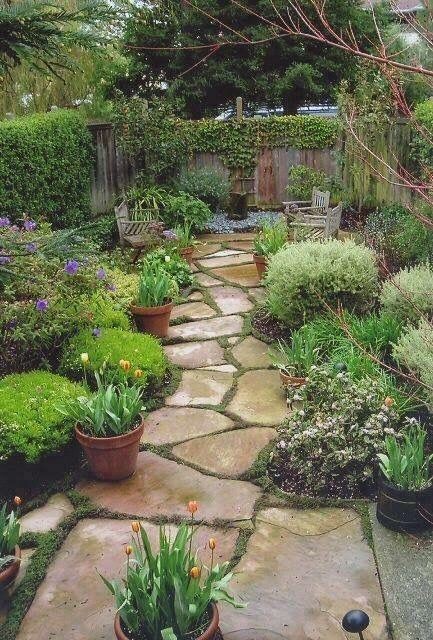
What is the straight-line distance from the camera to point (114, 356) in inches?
184

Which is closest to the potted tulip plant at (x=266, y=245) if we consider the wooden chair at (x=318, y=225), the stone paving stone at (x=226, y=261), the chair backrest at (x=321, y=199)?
the wooden chair at (x=318, y=225)

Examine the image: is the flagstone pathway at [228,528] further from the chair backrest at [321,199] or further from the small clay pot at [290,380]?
the chair backrest at [321,199]

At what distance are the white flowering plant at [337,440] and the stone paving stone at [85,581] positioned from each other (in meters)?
0.61

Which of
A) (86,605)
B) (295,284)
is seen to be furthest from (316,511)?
(295,284)

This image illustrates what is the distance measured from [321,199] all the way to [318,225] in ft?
3.89

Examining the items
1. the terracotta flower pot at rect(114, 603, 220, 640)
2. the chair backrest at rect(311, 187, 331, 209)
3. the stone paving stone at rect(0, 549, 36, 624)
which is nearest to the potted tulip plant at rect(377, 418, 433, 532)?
the terracotta flower pot at rect(114, 603, 220, 640)

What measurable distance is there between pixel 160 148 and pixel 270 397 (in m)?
6.09

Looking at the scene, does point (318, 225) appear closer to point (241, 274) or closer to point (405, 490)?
point (241, 274)

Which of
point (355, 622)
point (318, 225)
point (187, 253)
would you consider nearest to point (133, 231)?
point (187, 253)

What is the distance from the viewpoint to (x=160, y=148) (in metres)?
9.77

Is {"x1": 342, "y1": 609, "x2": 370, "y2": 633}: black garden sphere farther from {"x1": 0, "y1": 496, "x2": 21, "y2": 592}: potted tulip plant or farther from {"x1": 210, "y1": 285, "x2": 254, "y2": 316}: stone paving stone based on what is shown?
{"x1": 210, "y1": 285, "x2": 254, "y2": 316}: stone paving stone

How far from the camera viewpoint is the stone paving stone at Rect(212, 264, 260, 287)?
7492 millimetres

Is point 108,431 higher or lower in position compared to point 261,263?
lower

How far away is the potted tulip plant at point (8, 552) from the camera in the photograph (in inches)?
113
